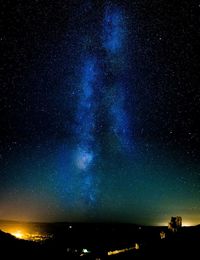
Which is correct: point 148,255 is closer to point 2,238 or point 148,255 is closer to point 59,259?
point 59,259

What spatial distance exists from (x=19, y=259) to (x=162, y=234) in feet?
47.4

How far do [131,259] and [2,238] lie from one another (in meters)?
8.70

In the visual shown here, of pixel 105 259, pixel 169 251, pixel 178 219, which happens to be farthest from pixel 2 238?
pixel 178 219

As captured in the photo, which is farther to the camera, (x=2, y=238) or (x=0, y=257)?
(x=2, y=238)

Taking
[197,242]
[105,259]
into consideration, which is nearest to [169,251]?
[197,242]

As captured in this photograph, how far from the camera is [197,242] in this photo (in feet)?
62.2

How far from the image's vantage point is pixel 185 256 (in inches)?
627

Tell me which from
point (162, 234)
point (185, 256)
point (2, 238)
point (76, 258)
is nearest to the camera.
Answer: point (185, 256)

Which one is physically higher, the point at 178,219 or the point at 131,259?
the point at 178,219

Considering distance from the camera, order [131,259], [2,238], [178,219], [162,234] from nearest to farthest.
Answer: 1. [131,259]
2. [2,238]
3. [162,234]
4. [178,219]

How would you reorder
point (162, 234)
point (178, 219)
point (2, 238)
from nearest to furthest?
1. point (2, 238)
2. point (162, 234)
3. point (178, 219)

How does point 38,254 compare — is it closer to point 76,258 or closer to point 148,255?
point 76,258

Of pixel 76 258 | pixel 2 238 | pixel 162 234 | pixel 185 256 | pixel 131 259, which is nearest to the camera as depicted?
pixel 185 256

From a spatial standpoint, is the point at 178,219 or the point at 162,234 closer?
the point at 162,234
